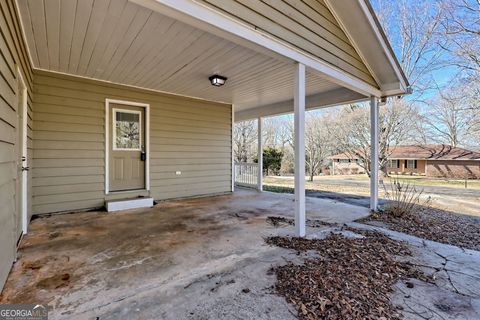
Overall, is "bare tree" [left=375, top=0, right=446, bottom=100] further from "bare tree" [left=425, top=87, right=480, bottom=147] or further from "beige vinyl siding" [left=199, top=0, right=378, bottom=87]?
"beige vinyl siding" [left=199, top=0, right=378, bottom=87]

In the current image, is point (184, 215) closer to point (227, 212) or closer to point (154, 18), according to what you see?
point (227, 212)

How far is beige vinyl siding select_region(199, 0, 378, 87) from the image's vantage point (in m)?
2.50

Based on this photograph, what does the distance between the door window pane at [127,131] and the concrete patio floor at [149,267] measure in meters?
1.64

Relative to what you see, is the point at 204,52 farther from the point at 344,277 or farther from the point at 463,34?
the point at 463,34

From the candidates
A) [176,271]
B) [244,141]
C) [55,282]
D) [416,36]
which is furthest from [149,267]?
[244,141]

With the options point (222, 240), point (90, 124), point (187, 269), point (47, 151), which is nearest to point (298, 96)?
point (222, 240)

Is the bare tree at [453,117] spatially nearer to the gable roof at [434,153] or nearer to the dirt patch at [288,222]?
the gable roof at [434,153]

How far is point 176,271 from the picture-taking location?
7.27 feet

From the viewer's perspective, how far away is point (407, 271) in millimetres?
2293

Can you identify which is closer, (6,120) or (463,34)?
(6,120)

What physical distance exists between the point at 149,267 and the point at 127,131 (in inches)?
145

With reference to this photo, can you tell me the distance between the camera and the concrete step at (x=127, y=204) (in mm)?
4555

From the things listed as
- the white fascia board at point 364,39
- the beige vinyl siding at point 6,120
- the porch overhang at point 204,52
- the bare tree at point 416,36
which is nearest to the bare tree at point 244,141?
the bare tree at point 416,36

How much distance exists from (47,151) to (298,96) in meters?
4.40
